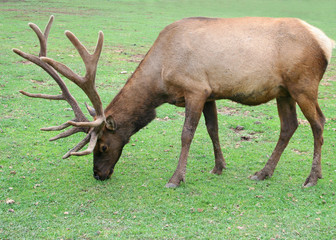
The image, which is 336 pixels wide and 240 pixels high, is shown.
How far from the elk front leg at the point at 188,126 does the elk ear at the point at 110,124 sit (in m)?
0.94

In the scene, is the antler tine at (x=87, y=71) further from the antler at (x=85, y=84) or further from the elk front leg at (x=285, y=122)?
the elk front leg at (x=285, y=122)

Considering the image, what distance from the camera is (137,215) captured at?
518 cm

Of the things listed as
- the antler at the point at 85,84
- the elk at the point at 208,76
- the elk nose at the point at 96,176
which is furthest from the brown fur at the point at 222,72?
the antler at the point at 85,84

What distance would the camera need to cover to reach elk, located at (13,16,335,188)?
5.86 metres

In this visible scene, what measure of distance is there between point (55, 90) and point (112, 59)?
3.71 metres

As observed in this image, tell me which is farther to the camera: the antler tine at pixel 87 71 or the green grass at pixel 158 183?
the antler tine at pixel 87 71

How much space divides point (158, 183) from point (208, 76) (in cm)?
159

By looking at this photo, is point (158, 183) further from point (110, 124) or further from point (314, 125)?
point (314, 125)

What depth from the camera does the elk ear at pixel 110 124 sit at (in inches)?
235

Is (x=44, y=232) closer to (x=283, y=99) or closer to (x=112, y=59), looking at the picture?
(x=283, y=99)

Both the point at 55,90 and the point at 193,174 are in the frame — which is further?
the point at 55,90

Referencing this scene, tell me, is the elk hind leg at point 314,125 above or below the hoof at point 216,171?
above

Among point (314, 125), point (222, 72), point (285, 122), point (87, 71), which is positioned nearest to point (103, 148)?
point (87, 71)

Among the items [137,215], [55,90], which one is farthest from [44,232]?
[55,90]
